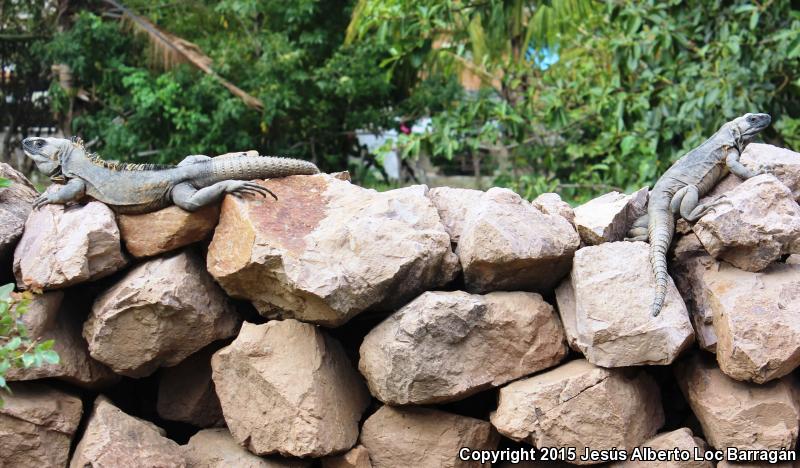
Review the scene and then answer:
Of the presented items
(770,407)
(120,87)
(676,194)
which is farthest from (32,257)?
(120,87)

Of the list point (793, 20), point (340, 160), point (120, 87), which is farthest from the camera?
point (340, 160)

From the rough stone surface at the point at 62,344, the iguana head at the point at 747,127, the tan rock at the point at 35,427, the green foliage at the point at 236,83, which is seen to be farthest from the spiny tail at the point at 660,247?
the green foliage at the point at 236,83

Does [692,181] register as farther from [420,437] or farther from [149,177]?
[149,177]

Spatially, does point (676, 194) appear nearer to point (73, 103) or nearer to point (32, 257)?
point (32, 257)

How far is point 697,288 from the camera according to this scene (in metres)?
4.37

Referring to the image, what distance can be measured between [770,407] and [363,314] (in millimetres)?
2059

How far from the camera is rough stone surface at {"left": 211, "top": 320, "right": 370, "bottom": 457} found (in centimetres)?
432

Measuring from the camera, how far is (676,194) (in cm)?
457

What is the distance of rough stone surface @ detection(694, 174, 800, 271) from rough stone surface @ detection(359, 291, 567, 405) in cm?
92

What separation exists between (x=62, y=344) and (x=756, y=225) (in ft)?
11.6

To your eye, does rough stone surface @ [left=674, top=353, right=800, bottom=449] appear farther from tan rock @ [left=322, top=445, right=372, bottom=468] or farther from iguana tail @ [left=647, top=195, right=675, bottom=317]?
tan rock @ [left=322, top=445, right=372, bottom=468]

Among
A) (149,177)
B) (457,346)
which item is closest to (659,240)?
(457,346)

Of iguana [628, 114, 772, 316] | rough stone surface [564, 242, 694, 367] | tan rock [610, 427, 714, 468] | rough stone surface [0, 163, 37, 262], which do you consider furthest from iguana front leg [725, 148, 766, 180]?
rough stone surface [0, 163, 37, 262]

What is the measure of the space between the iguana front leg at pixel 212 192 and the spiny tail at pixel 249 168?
15cm
